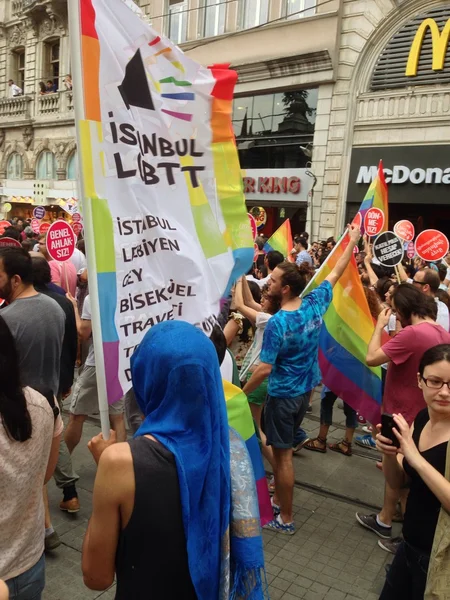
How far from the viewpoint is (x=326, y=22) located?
15336 mm

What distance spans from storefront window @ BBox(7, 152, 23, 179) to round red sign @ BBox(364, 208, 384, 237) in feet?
77.7

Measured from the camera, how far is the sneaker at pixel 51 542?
10.2 ft

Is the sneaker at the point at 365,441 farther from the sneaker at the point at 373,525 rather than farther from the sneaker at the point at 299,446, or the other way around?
the sneaker at the point at 373,525

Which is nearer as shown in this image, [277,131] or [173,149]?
[173,149]

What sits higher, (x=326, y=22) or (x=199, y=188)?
(x=326, y=22)

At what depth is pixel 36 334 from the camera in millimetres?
3014

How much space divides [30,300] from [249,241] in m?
1.37

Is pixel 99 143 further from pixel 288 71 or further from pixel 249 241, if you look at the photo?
pixel 288 71

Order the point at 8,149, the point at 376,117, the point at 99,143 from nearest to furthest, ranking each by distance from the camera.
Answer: the point at 99,143 < the point at 376,117 < the point at 8,149

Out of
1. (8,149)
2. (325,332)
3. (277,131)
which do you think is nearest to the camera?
(325,332)

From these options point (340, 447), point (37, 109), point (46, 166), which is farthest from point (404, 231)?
point (37, 109)

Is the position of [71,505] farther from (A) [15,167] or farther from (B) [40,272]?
(A) [15,167]

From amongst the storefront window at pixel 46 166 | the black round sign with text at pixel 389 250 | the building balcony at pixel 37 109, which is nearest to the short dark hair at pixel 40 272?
the black round sign with text at pixel 389 250

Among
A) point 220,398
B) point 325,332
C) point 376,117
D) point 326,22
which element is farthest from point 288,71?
point 220,398
